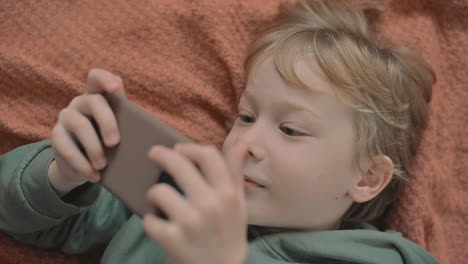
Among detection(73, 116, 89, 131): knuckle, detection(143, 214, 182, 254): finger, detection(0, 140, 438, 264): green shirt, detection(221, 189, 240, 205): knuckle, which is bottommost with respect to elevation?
detection(0, 140, 438, 264): green shirt

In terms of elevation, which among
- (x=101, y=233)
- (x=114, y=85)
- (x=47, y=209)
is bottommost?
(x=101, y=233)

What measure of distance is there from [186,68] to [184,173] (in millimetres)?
538

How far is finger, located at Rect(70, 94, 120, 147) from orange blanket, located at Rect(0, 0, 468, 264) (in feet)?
1.05

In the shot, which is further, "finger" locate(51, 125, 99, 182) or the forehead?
the forehead

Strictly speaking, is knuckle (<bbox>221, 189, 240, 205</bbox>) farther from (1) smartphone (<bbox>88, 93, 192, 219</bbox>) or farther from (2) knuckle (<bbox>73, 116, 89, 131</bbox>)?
(2) knuckle (<bbox>73, 116, 89, 131</bbox>)

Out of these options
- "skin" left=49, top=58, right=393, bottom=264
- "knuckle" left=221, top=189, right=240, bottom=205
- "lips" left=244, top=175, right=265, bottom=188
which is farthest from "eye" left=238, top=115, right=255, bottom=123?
"knuckle" left=221, top=189, right=240, bottom=205

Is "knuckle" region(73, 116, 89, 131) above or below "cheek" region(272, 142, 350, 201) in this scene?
above

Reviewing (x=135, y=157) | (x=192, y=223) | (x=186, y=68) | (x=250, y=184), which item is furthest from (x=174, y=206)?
(x=186, y=68)

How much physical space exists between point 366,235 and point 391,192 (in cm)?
15

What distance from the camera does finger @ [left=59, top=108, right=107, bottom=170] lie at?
28.1 inches

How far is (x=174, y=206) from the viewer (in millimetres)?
567

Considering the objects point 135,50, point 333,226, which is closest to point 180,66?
point 135,50

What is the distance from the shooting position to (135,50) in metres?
1.08

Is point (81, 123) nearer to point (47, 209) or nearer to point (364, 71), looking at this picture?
point (47, 209)
